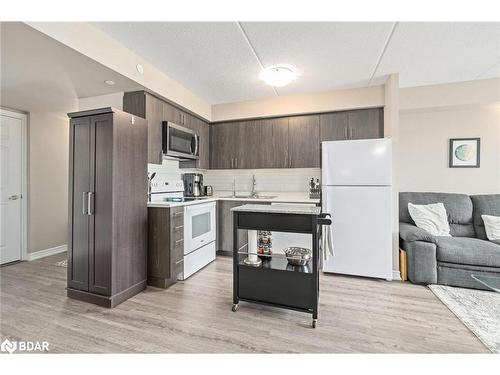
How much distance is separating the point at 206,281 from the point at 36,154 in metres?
3.36

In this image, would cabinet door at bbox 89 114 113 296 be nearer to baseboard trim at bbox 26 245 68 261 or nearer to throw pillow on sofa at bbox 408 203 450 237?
baseboard trim at bbox 26 245 68 261

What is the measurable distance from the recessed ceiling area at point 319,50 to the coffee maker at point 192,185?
142 centimetres

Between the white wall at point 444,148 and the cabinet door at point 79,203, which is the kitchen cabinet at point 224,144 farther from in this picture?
the white wall at point 444,148

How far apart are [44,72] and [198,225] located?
7.34 ft

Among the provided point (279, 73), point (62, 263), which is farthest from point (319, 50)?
point (62, 263)

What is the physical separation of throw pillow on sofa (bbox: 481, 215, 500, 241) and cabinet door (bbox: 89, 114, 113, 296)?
414 cm

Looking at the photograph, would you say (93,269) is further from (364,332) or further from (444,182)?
(444,182)

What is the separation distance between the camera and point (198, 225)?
313 centimetres

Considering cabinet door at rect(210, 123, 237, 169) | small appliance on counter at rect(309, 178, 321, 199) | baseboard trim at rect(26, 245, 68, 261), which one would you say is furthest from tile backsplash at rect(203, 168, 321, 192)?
baseboard trim at rect(26, 245, 68, 261)

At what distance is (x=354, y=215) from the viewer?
2.92 m

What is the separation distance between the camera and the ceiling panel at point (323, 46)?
2018 millimetres

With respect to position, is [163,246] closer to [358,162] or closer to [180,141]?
[180,141]

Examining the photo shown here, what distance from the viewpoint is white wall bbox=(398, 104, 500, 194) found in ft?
10.9
